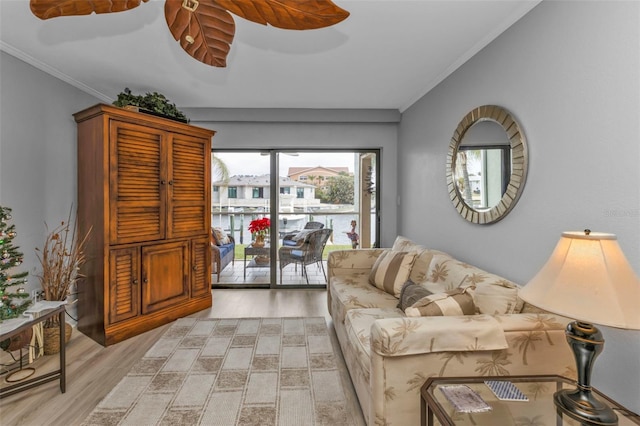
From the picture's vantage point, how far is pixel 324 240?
4.47 metres

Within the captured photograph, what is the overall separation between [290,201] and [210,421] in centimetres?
303

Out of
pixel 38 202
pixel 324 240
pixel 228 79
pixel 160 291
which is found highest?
pixel 228 79

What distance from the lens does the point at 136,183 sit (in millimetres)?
2916

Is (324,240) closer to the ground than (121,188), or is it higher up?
closer to the ground

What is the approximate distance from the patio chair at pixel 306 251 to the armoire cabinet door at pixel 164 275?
4.60ft

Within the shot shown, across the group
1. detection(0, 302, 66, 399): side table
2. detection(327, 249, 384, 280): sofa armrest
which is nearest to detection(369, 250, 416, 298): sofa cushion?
detection(327, 249, 384, 280): sofa armrest

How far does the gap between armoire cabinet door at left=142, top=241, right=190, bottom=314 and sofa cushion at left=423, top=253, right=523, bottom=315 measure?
2.54 metres

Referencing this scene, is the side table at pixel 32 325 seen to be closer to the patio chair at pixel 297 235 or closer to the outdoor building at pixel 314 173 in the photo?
the patio chair at pixel 297 235

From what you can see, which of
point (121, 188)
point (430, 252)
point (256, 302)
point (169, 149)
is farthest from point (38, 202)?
point (430, 252)

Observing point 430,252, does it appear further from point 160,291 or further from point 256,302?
point 160,291

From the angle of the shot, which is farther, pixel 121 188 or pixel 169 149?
pixel 169 149

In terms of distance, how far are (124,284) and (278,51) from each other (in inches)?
99.6

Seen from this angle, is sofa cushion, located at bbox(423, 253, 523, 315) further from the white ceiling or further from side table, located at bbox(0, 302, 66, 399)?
side table, located at bbox(0, 302, 66, 399)

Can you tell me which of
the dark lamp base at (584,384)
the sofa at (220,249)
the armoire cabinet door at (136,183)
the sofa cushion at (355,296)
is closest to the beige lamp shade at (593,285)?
the dark lamp base at (584,384)
